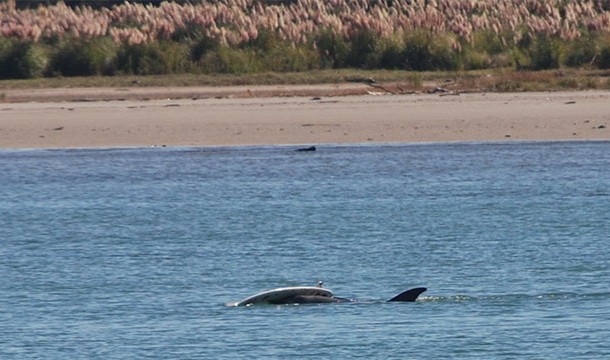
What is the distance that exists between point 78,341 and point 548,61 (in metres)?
15.3

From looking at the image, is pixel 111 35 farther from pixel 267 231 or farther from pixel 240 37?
pixel 267 231

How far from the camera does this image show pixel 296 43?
25.7 m

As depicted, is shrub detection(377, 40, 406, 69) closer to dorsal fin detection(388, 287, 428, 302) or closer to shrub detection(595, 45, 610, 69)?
shrub detection(595, 45, 610, 69)

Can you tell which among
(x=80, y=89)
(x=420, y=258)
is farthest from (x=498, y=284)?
(x=80, y=89)

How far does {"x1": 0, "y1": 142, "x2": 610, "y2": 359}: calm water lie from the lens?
1071 cm

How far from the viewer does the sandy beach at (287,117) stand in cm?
2002

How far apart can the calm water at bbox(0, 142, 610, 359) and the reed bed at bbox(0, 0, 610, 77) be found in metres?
5.16

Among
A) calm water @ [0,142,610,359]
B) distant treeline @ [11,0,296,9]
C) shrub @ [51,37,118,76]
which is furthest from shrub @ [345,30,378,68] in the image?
distant treeline @ [11,0,296,9]

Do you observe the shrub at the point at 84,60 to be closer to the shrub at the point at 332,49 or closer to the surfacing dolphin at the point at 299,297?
the shrub at the point at 332,49

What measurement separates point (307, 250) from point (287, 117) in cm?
727

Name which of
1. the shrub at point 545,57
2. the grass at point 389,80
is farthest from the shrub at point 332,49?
the shrub at point 545,57

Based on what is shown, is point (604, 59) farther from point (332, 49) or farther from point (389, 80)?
point (332, 49)

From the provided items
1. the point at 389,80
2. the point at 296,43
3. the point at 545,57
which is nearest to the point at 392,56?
the point at 389,80

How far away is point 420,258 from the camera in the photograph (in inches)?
527
